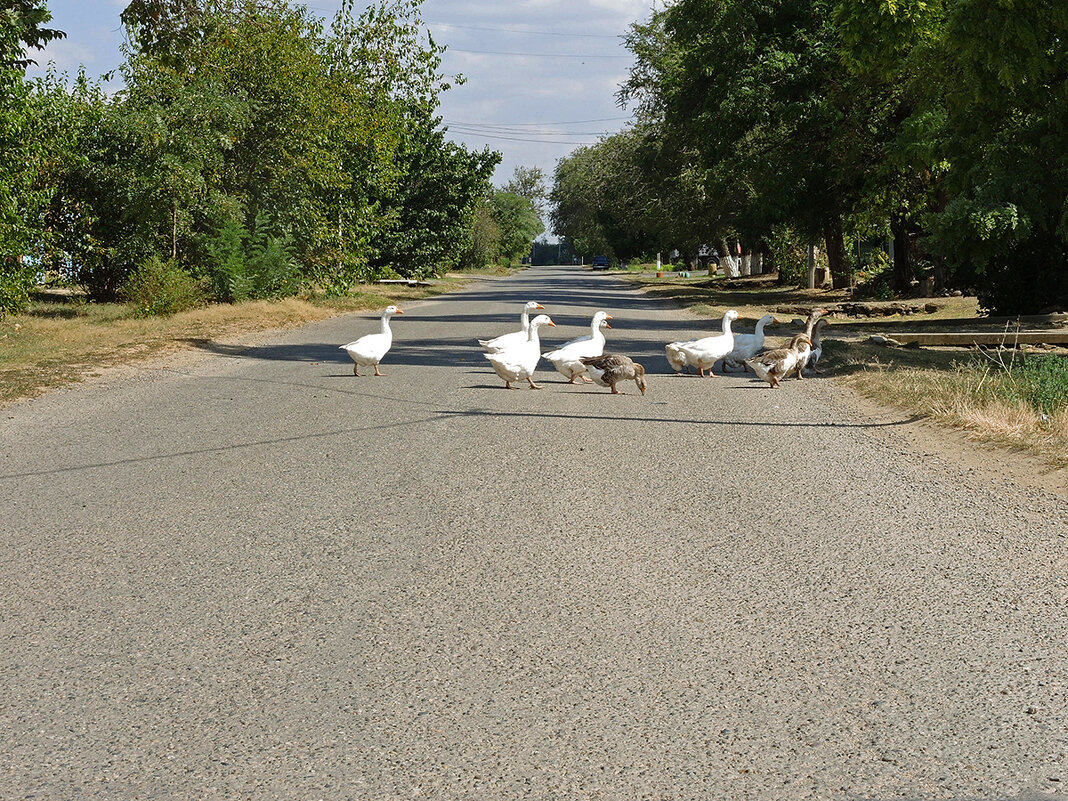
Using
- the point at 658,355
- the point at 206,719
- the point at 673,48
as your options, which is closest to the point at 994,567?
the point at 206,719

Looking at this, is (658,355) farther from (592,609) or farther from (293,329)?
(592,609)

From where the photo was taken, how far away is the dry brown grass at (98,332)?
16013 mm

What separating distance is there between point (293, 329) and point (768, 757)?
2175 centimetres

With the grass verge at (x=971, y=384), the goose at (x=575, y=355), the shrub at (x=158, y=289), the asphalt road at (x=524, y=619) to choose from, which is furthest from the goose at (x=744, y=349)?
the shrub at (x=158, y=289)

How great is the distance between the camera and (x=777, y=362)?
14.2 m

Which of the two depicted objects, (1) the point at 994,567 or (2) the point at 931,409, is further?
(2) the point at 931,409

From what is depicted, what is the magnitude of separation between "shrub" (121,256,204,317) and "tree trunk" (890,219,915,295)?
19.2m

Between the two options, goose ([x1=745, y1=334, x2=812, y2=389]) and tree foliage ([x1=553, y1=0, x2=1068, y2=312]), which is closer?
goose ([x1=745, y1=334, x2=812, y2=389])

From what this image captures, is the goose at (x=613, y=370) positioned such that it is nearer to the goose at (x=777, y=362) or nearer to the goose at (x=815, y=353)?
the goose at (x=777, y=362)

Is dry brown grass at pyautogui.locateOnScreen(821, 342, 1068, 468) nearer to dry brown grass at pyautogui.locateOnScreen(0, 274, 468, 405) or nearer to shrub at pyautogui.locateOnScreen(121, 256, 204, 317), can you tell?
dry brown grass at pyautogui.locateOnScreen(0, 274, 468, 405)

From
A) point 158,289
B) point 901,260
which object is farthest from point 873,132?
point 158,289

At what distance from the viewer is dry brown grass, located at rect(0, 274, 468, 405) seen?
16013 millimetres

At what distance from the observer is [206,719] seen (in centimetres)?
442

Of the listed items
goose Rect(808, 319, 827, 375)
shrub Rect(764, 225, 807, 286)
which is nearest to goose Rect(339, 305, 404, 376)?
goose Rect(808, 319, 827, 375)
